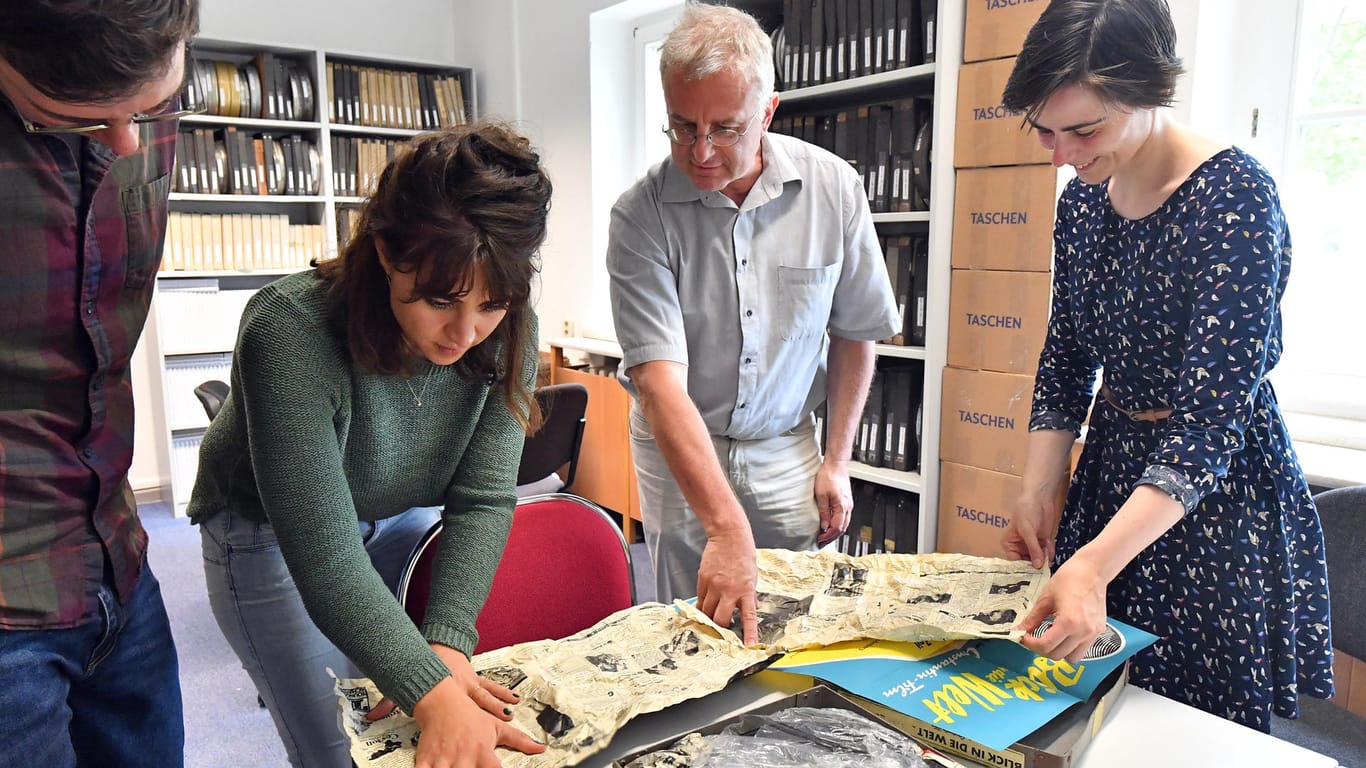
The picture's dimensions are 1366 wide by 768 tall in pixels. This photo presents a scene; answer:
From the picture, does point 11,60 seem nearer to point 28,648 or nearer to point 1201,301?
point 28,648

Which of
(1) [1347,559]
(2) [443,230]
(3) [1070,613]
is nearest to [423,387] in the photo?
(2) [443,230]

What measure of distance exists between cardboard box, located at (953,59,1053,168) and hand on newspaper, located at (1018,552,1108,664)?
1.50 meters

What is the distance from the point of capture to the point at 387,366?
3.46 feet

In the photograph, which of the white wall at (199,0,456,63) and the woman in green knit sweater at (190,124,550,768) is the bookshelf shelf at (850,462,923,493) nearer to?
the woman in green knit sweater at (190,124,550,768)

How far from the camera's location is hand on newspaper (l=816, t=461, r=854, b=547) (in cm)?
165

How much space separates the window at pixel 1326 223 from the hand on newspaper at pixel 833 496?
1395 millimetres

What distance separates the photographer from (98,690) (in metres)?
1.06

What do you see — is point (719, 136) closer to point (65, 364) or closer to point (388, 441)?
point (388, 441)

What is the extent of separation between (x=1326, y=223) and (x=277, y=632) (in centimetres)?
271

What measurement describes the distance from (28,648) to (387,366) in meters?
0.46

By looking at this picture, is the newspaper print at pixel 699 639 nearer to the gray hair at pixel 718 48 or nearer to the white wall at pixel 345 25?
the gray hair at pixel 718 48

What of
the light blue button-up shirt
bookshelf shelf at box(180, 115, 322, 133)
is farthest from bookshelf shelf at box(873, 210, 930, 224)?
bookshelf shelf at box(180, 115, 322, 133)

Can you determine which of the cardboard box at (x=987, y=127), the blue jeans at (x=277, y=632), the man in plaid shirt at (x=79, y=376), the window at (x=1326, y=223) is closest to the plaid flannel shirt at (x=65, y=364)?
the man in plaid shirt at (x=79, y=376)

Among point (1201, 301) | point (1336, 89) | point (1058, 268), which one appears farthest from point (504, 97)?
point (1201, 301)
